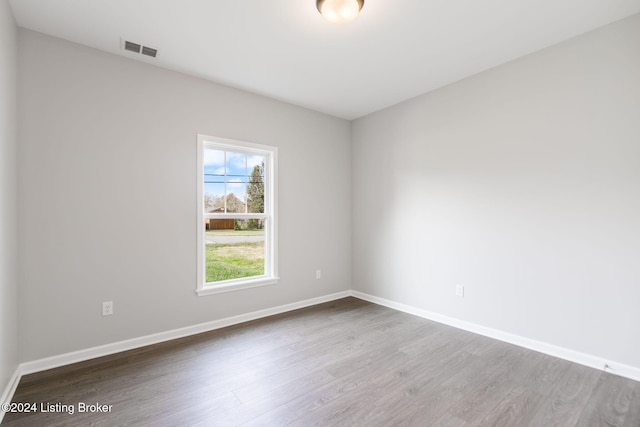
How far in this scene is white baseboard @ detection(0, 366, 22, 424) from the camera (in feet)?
6.02

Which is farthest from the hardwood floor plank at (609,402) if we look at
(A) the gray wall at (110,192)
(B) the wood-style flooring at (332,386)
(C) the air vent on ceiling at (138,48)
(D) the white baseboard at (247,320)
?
(C) the air vent on ceiling at (138,48)

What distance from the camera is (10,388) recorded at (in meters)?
1.99

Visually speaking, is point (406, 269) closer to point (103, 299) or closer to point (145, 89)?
point (103, 299)

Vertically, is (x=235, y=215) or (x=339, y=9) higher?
(x=339, y=9)

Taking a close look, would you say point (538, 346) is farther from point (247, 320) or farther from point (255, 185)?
point (255, 185)

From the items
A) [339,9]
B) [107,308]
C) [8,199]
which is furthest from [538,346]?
[8,199]

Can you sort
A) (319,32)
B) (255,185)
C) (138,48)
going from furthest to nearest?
(255,185), (138,48), (319,32)

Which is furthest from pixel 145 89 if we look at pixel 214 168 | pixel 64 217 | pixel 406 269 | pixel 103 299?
pixel 406 269

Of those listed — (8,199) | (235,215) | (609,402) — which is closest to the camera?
(609,402)

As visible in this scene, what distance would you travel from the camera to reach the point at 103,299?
2.58m

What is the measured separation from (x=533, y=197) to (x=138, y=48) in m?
3.83

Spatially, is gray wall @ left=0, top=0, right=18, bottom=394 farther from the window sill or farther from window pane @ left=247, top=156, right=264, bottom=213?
window pane @ left=247, top=156, right=264, bottom=213

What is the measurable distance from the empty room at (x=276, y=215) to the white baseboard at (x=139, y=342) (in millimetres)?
17

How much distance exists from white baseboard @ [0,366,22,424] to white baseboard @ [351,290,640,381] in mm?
3628
